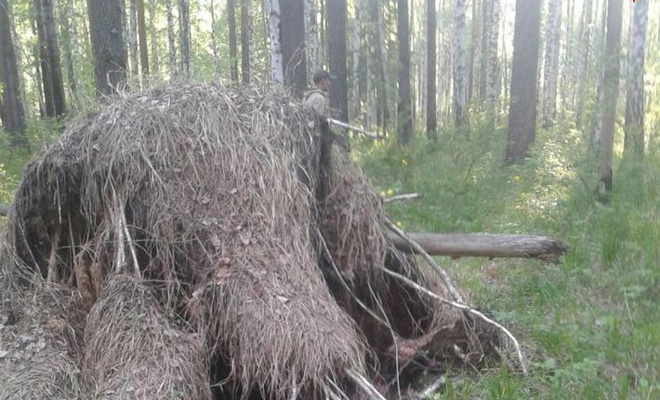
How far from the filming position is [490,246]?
210 inches

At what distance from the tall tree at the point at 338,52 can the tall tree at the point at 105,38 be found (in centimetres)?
546

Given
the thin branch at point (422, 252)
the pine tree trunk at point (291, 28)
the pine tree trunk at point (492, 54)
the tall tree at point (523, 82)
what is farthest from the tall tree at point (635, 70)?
the pine tree trunk at point (492, 54)

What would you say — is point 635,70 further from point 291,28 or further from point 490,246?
point 490,246

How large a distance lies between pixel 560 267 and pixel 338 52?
8457mm

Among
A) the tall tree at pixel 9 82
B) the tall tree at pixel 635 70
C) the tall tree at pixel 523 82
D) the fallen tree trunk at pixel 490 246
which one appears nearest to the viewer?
the fallen tree trunk at pixel 490 246

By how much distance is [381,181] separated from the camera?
1060cm

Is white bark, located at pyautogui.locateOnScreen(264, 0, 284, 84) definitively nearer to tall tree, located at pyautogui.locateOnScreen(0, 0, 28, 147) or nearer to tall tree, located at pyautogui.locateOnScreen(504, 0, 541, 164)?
tall tree, located at pyautogui.locateOnScreen(504, 0, 541, 164)

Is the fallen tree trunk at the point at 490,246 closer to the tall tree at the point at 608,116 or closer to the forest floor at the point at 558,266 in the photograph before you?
the forest floor at the point at 558,266

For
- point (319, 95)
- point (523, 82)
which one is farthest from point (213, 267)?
point (523, 82)

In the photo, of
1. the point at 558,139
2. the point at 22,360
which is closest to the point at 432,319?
the point at 22,360

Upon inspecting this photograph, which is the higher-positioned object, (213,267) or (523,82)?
(523,82)

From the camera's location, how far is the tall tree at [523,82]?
37.0 ft

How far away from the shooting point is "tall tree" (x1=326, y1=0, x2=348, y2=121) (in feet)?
42.0

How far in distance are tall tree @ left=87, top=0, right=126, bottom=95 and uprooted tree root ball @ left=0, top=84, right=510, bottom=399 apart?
3287mm
